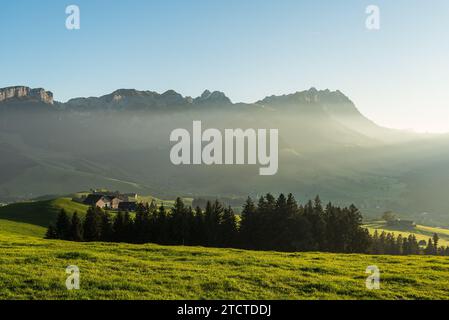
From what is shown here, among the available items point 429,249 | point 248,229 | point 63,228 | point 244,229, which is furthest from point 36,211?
point 429,249

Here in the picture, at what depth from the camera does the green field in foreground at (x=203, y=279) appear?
26703mm

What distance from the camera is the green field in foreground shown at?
2670 centimetres

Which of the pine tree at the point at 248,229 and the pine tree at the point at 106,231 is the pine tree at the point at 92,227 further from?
the pine tree at the point at 248,229

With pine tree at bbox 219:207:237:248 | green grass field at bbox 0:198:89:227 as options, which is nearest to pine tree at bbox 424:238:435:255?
pine tree at bbox 219:207:237:248

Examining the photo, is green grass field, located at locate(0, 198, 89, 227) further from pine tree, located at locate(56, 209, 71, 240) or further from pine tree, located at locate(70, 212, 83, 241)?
pine tree, located at locate(70, 212, 83, 241)

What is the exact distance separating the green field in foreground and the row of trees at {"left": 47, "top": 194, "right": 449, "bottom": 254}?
56.1 meters

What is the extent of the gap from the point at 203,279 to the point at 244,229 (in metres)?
72.7

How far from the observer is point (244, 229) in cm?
10288

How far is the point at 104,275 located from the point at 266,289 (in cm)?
1216

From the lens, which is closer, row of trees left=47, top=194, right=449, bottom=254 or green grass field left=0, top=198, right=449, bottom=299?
green grass field left=0, top=198, right=449, bottom=299

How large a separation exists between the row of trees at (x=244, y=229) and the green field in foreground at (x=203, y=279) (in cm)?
5606

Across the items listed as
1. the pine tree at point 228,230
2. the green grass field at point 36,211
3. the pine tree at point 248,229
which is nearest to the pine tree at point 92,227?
the pine tree at point 228,230
